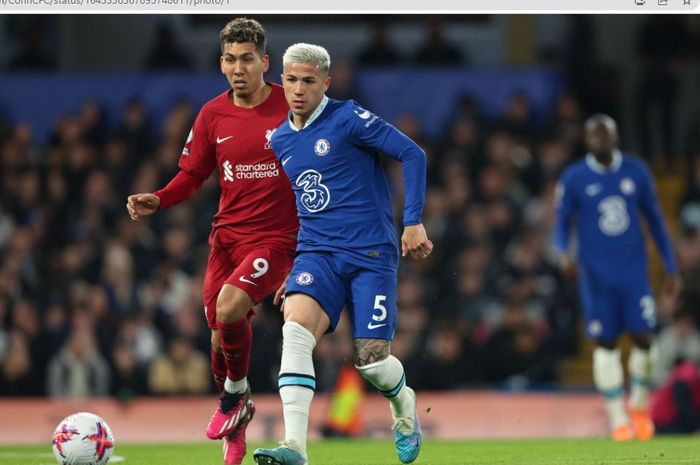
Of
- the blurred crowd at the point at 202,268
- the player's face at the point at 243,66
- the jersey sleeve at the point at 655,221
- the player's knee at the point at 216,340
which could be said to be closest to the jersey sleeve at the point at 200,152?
the player's face at the point at 243,66

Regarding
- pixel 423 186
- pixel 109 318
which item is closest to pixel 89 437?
pixel 423 186

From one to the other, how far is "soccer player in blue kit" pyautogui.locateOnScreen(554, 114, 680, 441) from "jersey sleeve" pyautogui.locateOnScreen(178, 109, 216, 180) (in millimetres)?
4403

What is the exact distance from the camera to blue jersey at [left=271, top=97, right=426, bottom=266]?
8.13 meters

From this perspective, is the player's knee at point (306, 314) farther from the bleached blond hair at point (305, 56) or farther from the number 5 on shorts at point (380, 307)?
the bleached blond hair at point (305, 56)

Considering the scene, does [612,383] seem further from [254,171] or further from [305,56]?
[305,56]

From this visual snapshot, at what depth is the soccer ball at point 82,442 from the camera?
326 inches

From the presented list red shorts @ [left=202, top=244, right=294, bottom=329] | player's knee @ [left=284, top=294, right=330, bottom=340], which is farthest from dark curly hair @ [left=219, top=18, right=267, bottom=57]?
player's knee @ [left=284, top=294, right=330, bottom=340]

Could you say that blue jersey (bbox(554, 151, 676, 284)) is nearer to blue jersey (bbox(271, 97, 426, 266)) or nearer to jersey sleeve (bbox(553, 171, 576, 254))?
jersey sleeve (bbox(553, 171, 576, 254))

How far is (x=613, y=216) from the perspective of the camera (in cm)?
1259

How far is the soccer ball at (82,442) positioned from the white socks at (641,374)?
5.65 meters

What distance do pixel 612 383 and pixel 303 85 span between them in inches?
210

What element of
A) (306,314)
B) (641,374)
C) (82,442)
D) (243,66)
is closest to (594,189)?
(641,374)

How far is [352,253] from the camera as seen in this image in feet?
26.7

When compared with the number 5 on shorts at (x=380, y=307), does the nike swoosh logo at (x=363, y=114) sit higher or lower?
higher
